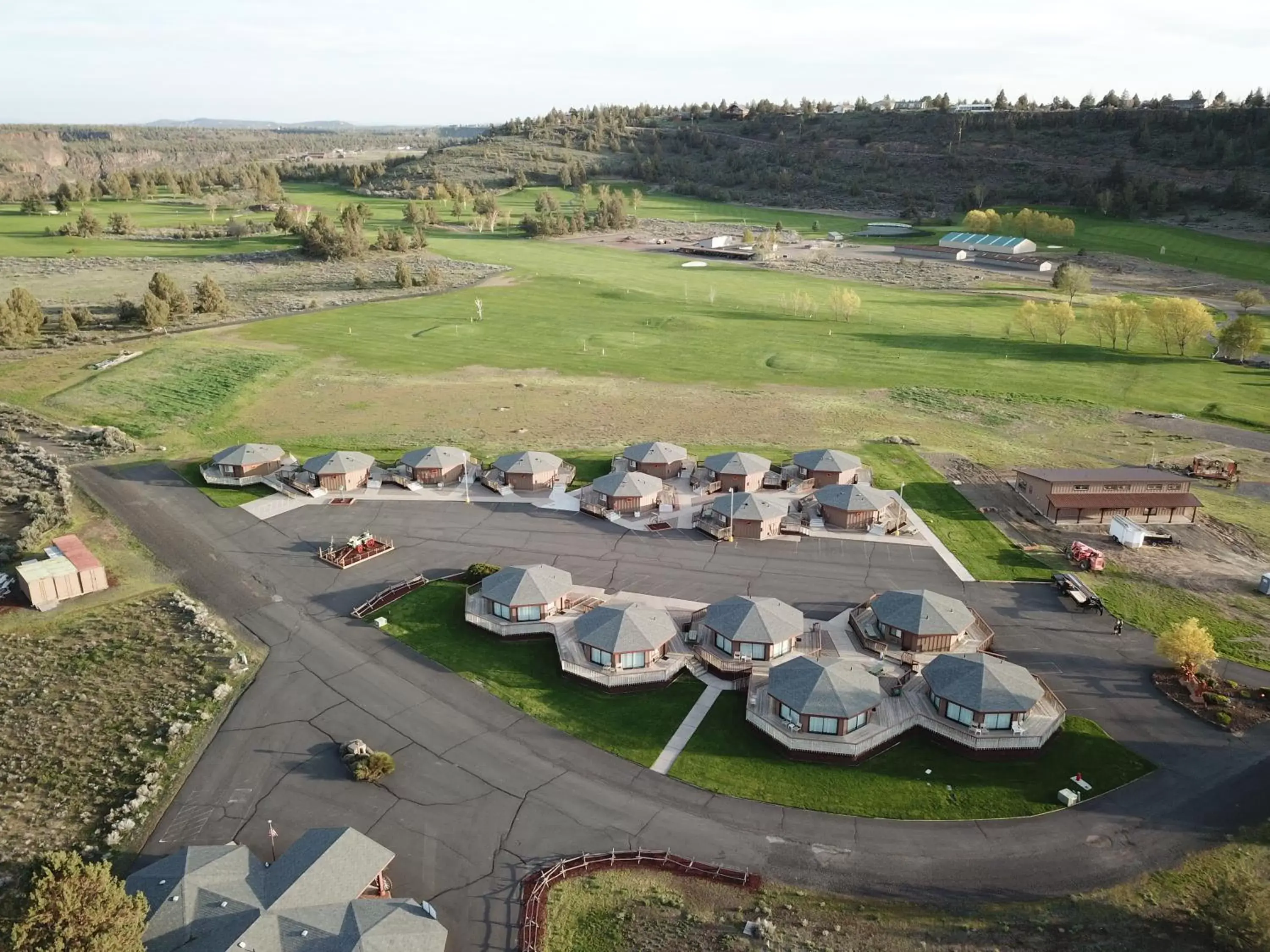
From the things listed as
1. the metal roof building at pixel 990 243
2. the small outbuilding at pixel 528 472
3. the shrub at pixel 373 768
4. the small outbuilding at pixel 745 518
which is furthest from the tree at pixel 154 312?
the metal roof building at pixel 990 243

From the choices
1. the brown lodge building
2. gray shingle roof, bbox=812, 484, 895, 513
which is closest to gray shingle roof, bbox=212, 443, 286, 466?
gray shingle roof, bbox=812, 484, 895, 513

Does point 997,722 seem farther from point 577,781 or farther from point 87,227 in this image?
point 87,227

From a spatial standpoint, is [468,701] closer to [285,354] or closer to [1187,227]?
[285,354]

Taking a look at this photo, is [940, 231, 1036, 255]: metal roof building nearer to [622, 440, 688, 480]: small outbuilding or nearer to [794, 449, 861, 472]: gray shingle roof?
[794, 449, 861, 472]: gray shingle roof

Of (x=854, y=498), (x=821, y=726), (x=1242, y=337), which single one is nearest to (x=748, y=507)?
(x=854, y=498)

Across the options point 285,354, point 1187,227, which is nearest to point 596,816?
point 285,354
